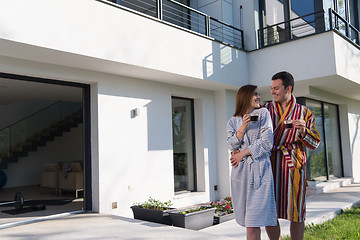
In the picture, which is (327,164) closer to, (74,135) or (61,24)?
(61,24)

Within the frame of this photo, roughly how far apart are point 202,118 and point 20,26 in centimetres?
435

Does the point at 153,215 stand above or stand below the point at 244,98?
below

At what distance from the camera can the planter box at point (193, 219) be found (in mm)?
4484

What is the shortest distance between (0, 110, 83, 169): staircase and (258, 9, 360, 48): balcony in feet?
23.5

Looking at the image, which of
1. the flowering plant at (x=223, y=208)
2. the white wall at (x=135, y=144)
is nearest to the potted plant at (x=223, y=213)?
the flowering plant at (x=223, y=208)

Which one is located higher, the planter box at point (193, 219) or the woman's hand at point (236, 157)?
the woman's hand at point (236, 157)

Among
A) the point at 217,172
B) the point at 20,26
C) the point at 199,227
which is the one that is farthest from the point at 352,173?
the point at 20,26

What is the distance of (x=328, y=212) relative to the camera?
5.12 meters

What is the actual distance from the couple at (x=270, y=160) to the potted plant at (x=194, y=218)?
221cm

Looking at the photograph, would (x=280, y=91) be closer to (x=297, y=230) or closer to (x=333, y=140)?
(x=297, y=230)

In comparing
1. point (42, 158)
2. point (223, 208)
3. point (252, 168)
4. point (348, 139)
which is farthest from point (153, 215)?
point (42, 158)

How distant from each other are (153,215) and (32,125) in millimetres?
8036

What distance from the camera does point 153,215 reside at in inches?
188

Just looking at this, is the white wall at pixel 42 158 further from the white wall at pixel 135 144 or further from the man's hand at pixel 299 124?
the man's hand at pixel 299 124
